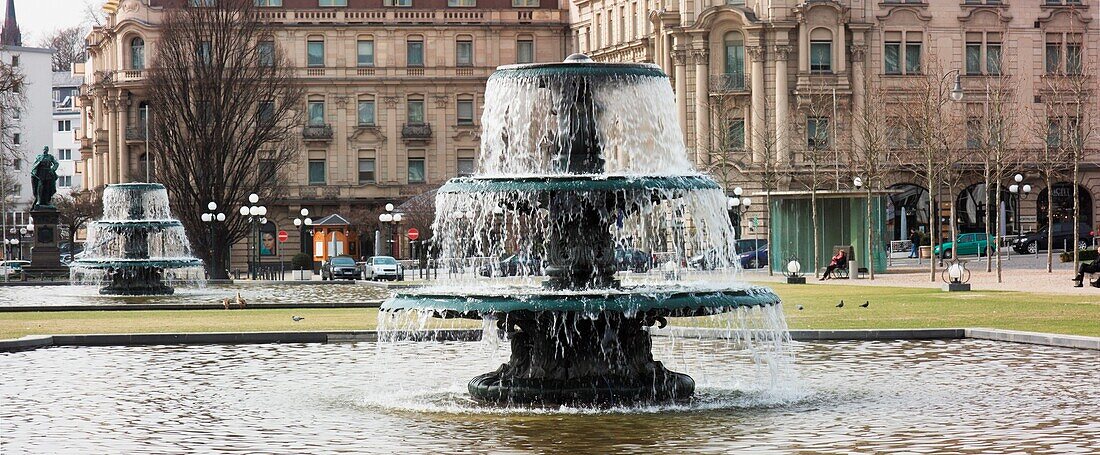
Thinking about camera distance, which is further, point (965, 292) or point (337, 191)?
point (337, 191)

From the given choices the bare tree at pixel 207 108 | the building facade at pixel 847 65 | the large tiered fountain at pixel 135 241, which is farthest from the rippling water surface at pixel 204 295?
the building facade at pixel 847 65

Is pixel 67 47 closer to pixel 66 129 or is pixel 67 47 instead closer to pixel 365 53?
pixel 66 129

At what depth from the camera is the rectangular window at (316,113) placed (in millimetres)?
110375

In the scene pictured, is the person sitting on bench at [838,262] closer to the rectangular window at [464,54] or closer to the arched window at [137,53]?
the rectangular window at [464,54]

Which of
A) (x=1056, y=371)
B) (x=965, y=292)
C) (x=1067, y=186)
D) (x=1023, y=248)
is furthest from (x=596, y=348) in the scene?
(x=1067, y=186)

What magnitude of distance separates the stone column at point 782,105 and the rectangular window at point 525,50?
24.3 meters

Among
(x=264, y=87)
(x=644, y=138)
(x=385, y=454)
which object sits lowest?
(x=385, y=454)

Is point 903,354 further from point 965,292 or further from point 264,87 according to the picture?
point 264,87

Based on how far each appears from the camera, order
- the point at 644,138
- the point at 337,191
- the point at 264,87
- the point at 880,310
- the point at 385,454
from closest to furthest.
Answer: the point at 385,454
the point at 644,138
the point at 880,310
the point at 264,87
the point at 337,191

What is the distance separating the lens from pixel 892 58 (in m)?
90.8

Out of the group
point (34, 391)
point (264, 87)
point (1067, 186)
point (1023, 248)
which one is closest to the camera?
point (34, 391)

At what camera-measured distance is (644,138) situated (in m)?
22.6

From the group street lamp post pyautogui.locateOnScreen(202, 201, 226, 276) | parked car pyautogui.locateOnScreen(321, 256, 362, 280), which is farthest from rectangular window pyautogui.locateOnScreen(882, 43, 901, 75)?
street lamp post pyautogui.locateOnScreen(202, 201, 226, 276)

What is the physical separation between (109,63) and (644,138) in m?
92.4
